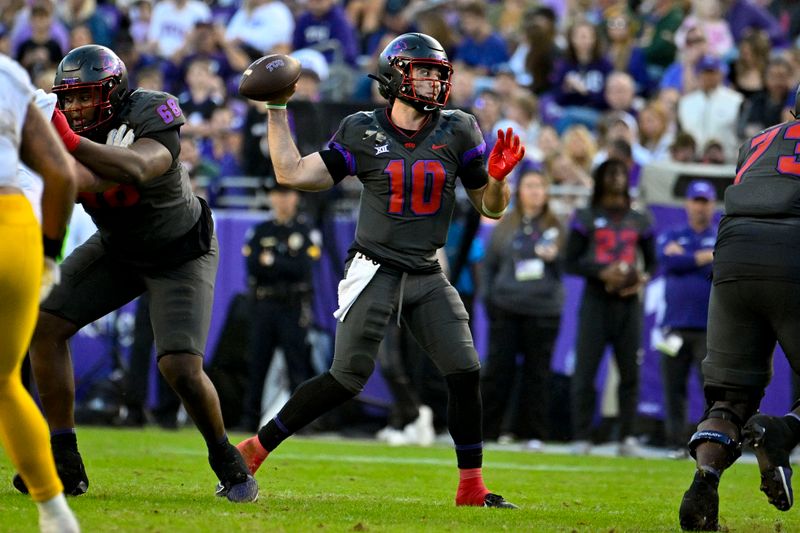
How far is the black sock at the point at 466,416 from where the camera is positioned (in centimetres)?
666

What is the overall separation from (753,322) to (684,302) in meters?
5.42

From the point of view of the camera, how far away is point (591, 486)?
8414 millimetres

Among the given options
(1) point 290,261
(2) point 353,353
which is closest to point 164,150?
(2) point 353,353

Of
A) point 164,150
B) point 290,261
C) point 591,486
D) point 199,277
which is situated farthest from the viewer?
point 290,261

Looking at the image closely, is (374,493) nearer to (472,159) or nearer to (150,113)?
(472,159)

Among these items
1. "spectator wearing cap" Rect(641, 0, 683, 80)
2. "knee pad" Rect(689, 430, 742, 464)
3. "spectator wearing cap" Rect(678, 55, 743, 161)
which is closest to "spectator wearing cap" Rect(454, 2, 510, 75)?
"spectator wearing cap" Rect(641, 0, 683, 80)

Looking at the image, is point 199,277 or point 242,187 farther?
point 242,187

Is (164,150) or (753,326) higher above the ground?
(164,150)

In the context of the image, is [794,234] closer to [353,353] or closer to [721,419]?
[721,419]

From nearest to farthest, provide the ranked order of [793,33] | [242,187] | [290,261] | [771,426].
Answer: [771,426]
[290,261]
[242,187]
[793,33]

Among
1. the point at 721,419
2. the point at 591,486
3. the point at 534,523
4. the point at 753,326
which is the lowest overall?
the point at 591,486

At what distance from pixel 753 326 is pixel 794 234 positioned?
0.45m

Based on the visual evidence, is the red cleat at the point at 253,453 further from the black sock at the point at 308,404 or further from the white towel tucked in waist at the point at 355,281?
the white towel tucked in waist at the point at 355,281

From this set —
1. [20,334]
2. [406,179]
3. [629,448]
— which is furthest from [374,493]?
[629,448]
